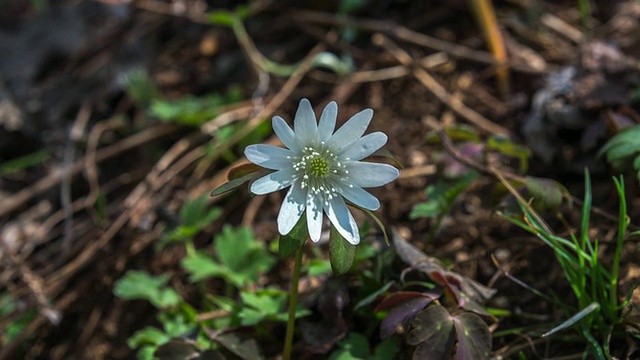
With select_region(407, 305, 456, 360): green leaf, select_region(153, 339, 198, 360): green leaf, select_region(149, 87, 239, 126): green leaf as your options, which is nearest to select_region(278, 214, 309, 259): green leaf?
select_region(407, 305, 456, 360): green leaf

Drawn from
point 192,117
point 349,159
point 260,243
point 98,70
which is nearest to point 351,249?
point 349,159

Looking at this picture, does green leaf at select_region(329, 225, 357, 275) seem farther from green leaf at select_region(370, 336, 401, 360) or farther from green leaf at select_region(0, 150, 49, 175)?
green leaf at select_region(0, 150, 49, 175)

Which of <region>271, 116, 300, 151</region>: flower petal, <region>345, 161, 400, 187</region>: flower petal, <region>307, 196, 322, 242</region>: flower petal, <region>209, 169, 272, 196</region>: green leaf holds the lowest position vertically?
<region>307, 196, 322, 242</region>: flower petal

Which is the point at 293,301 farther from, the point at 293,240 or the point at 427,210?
the point at 427,210

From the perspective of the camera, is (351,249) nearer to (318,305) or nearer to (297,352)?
(318,305)

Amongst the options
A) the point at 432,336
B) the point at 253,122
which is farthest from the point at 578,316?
the point at 253,122

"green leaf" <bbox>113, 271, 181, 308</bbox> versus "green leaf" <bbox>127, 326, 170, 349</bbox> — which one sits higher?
"green leaf" <bbox>113, 271, 181, 308</bbox>
